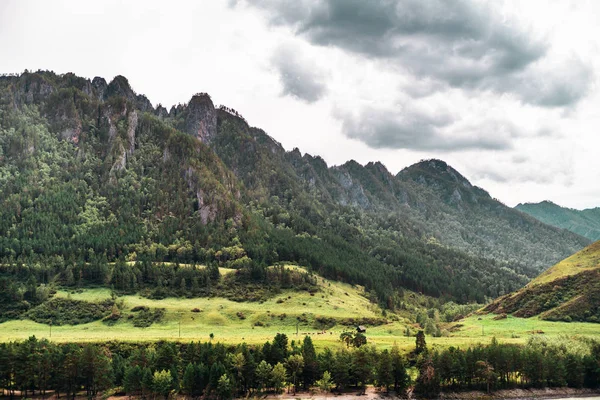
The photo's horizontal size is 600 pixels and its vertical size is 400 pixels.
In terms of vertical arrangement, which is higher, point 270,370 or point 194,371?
point 194,371

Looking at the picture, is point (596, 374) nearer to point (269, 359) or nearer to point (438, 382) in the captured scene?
point (438, 382)

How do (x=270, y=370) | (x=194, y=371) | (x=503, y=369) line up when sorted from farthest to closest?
(x=503, y=369) < (x=270, y=370) < (x=194, y=371)

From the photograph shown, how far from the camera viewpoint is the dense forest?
5182 inches

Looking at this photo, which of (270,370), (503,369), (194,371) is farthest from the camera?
(503,369)

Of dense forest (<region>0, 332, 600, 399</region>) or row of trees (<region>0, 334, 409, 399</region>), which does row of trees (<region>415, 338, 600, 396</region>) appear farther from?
row of trees (<region>0, 334, 409, 399</region>)

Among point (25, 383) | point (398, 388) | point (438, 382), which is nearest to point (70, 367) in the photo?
point (25, 383)

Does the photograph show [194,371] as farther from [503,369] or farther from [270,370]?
[503,369]

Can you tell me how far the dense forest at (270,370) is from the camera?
132 meters

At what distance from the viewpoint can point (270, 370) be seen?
137 metres

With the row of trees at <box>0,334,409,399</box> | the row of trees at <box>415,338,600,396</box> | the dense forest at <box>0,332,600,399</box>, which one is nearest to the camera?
the row of trees at <box>0,334,409,399</box>

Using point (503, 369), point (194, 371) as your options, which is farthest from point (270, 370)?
point (503, 369)

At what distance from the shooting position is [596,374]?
14825 cm

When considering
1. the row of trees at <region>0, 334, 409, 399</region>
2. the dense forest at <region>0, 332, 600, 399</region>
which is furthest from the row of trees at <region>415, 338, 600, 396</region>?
the row of trees at <region>0, 334, 409, 399</region>

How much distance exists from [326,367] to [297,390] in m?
10.7
